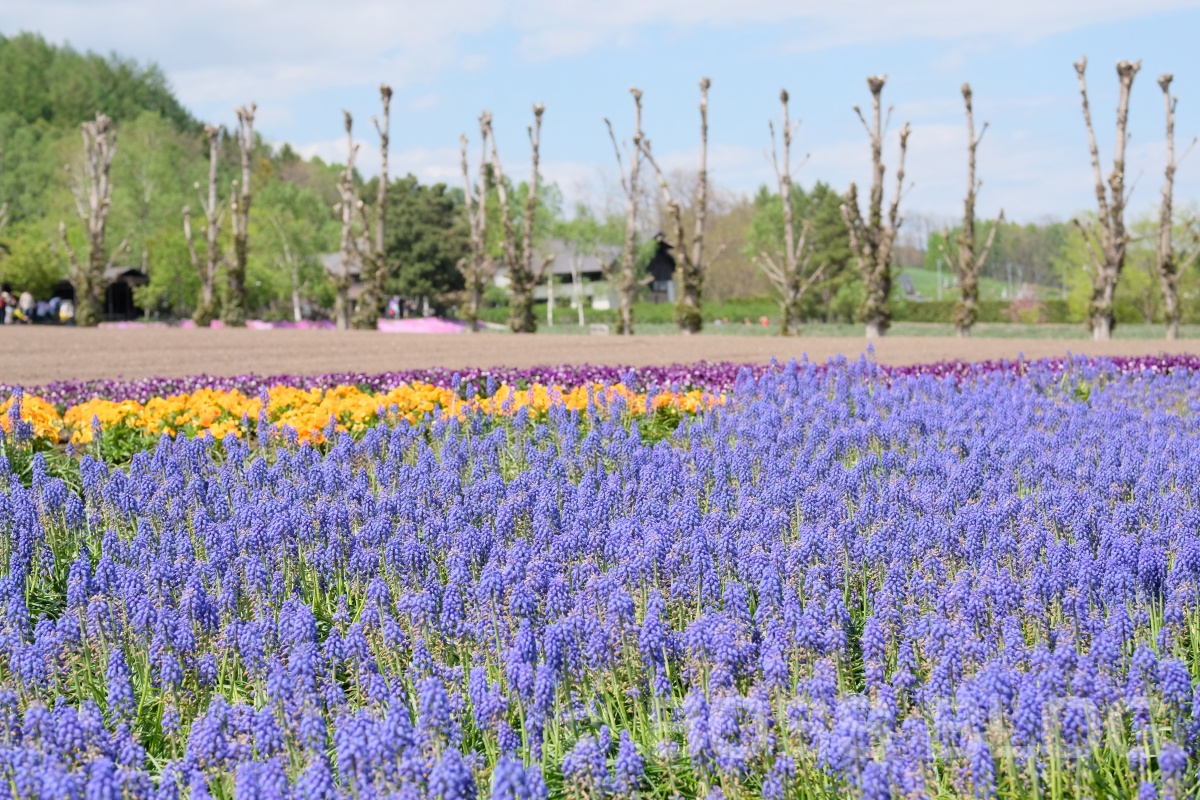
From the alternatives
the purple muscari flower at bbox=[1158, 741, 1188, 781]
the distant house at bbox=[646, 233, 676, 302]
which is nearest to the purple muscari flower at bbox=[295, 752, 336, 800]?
the purple muscari flower at bbox=[1158, 741, 1188, 781]

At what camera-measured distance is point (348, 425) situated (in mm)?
10266

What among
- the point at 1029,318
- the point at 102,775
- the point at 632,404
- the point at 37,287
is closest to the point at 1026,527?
the point at 102,775

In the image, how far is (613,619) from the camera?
4414 mm

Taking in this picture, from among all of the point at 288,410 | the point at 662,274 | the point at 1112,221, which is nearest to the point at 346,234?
the point at 1112,221

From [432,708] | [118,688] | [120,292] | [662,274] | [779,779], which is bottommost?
[779,779]

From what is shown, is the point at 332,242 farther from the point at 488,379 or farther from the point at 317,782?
the point at 317,782

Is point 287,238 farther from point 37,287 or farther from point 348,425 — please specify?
point 348,425

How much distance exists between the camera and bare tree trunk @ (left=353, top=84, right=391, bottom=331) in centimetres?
3494

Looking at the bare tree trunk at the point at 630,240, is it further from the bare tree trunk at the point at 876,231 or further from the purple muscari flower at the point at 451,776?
the purple muscari flower at the point at 451,776

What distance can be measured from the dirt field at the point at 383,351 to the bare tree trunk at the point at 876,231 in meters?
3.94

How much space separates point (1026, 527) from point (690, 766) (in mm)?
2811

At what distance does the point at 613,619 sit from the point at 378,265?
1252 inches

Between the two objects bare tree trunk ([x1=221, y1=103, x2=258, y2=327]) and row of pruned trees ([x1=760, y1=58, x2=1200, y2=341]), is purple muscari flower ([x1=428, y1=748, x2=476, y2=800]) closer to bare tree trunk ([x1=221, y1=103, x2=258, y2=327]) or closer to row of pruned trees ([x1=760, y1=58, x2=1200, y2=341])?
row of pruned trees ([x1=760, y1=58, x2=1200, y2=341])

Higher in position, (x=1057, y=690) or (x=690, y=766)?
(x=1057, y=690)
